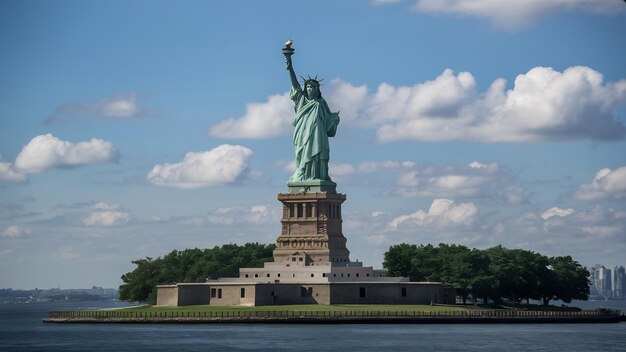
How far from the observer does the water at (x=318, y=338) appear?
120688mm

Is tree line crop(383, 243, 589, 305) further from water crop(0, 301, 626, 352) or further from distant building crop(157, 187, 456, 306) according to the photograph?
water crop(0, 301, 626, 352)

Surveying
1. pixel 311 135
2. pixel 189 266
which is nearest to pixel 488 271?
pixel 311 135

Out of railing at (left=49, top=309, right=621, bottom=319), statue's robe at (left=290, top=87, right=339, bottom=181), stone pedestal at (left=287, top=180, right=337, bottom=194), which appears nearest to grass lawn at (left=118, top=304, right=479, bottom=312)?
railing at (left=49, top=309, right=621, bottom=319)

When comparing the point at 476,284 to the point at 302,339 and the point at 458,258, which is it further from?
the point at 302,339

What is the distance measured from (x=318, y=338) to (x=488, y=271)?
44980 mm

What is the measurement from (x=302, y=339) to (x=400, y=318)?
24.6 meters

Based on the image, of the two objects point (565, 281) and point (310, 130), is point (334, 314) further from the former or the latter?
point (565, 281)

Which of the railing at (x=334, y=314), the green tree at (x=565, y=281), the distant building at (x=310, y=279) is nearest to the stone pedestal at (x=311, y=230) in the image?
the distant building at (x=310, y=279)

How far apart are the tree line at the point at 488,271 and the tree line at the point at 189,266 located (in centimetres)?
1864

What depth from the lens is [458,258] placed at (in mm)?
169125

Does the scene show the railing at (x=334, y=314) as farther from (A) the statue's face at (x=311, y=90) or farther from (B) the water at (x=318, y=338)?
(A) the statue's face at (x=311, y=90)

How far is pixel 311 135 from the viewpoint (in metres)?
168

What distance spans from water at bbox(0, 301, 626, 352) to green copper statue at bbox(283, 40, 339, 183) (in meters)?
25.7

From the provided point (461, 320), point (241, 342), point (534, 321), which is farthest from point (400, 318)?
point (241, 342)
